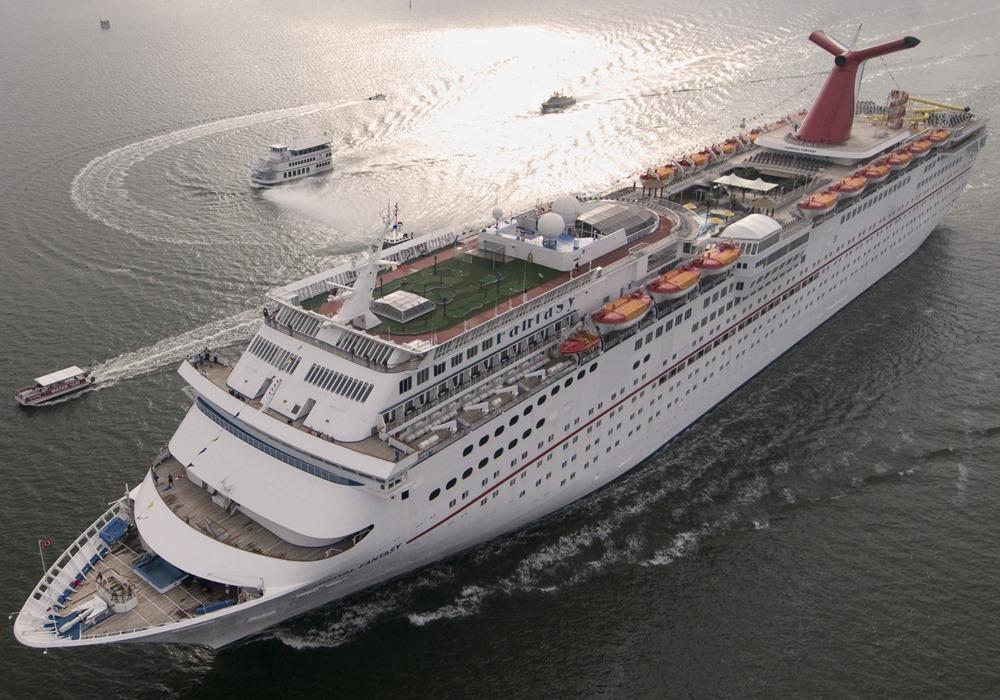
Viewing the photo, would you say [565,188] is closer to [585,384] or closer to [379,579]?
[585,384]

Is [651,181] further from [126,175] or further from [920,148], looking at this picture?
[126,175]

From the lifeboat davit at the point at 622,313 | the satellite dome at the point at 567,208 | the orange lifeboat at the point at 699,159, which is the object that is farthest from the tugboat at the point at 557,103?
the lifeboat davit at the point at 622,313

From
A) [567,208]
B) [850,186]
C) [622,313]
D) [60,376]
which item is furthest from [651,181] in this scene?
[60,376]

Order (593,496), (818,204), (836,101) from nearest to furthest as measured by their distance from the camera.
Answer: (593,496) < (818,204) < (836,101)

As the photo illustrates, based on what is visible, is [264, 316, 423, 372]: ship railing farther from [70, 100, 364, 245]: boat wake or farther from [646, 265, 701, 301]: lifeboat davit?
[70, 100, 364, 245]: boat wake

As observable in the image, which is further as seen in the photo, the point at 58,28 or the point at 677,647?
the point at 58,28

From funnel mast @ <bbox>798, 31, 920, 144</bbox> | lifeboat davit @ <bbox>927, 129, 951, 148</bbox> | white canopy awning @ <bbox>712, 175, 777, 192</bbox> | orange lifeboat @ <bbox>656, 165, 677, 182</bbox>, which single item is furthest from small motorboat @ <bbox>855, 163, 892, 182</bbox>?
orange lifeboat @ <bbox>656, 165, 677, 182</bbox>

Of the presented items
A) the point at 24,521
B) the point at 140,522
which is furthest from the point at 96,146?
the point at 140,522
